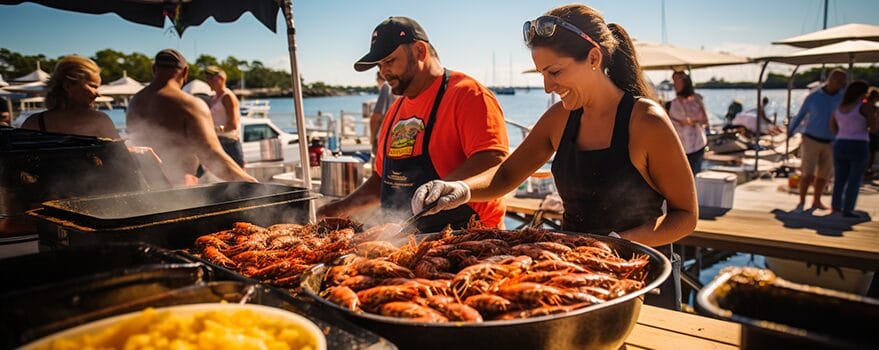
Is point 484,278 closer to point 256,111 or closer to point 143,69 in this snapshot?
point 256,111

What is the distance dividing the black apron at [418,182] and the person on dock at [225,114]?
5675 mm

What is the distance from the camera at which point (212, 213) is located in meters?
2.77

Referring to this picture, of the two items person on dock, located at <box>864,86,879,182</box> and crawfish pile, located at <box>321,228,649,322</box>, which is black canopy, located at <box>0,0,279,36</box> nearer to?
crawfish pile, located at <box>321,228,649,322</box>

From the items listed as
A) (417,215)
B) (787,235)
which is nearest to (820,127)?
(787,235)

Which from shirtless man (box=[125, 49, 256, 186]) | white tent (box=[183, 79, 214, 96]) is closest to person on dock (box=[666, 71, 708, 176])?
shirtless man (box=[125, 49, 256, 186])

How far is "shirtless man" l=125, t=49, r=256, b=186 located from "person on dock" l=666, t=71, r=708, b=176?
6.89 meters

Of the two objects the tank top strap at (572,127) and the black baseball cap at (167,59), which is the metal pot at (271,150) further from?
the tank top strap at (572,127)

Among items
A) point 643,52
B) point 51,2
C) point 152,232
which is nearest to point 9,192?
point 152,232

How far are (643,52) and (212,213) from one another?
37.5ft

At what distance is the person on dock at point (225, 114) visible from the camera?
8.41 m

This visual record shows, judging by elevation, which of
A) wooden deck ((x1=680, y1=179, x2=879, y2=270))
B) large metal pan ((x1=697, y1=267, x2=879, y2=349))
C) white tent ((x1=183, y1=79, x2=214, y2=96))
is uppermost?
white tent ((x1=183, y1=79, x2=214, y2=96))

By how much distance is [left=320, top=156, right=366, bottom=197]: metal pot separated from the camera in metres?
5.99

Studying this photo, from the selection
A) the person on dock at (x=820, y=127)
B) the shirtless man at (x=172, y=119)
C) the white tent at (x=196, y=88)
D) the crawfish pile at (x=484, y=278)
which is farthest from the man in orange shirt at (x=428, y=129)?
the white tent at (x=196, y=88)

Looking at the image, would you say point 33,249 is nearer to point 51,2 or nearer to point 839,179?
point 51,2
